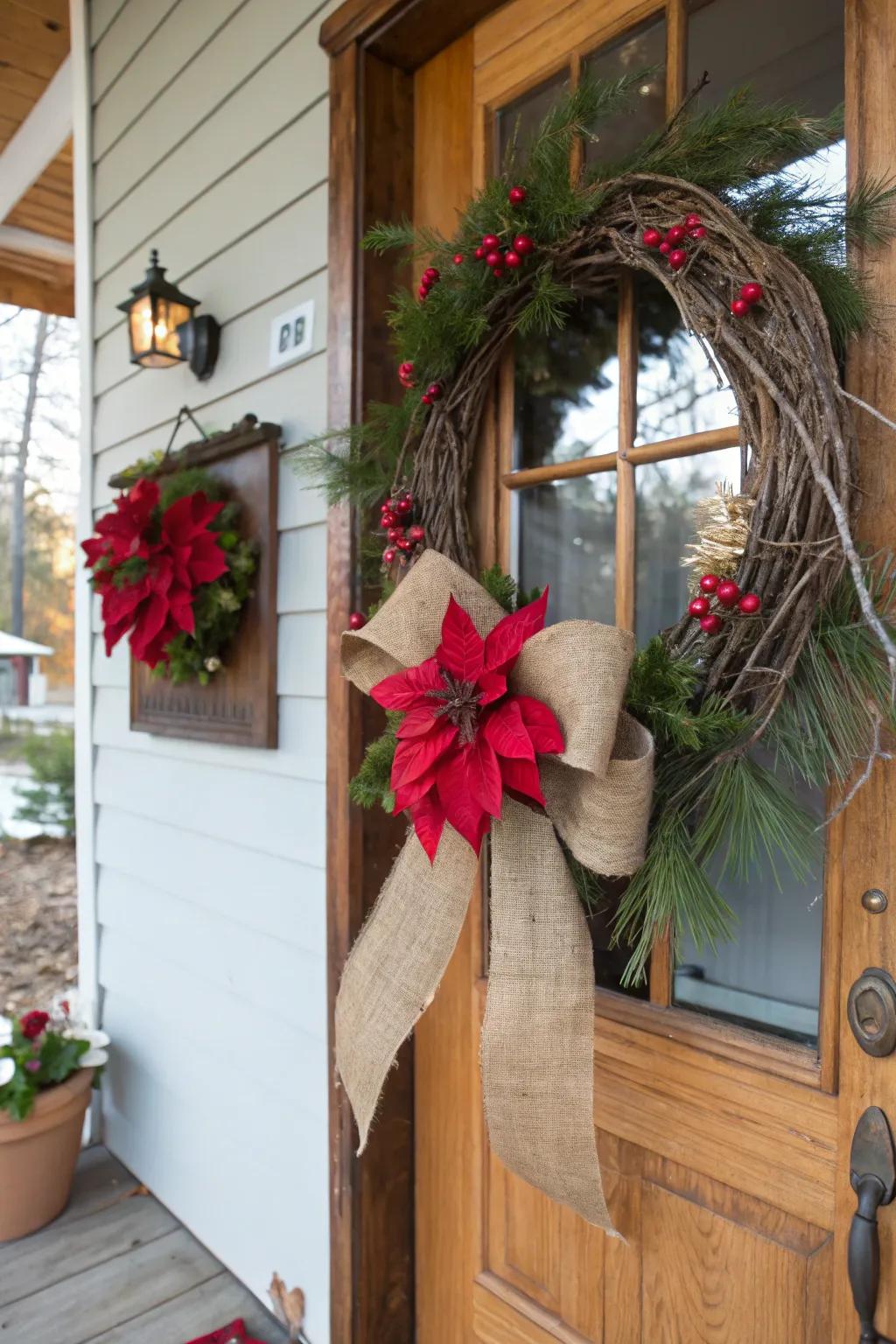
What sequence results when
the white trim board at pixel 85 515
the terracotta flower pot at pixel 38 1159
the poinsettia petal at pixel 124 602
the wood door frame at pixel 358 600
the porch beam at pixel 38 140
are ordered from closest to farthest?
1. the wood door frame at pixel 358 600
2. the poinsettia petal at pixel 124 602
3. the terracotta flower pot at pixel 38 1159
4. the white trim board at pixel 85 515
5. the porch beam at pixel 38 140

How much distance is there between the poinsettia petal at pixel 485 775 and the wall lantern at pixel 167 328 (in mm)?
1220

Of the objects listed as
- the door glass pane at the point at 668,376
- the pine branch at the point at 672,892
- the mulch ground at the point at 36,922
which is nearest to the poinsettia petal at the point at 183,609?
the door glass pane at the point at 668,376

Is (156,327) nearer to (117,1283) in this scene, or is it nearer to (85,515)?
(85,515)

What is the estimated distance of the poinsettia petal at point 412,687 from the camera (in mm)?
857

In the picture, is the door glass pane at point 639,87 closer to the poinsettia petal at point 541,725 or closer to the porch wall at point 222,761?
the porch wall at point 222,761

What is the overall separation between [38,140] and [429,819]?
2867mm

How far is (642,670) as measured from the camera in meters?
0.84

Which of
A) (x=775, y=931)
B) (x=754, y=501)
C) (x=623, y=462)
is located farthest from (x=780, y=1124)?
(x=623, y=462)

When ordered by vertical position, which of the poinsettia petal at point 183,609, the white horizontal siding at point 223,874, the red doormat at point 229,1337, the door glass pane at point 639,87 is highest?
the door glass pane at point 639,87

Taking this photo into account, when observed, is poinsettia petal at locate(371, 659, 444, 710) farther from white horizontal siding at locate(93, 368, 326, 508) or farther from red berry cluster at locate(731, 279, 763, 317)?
white horizontal siding at locate(93, 368, 326, 508)

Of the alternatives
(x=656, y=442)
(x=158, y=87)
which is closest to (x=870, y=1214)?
(x=656, y=442)

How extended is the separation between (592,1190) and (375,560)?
86cm

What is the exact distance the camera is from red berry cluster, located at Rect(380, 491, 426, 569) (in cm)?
109

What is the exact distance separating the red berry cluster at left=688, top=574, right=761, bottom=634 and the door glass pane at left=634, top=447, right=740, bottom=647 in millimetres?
252
